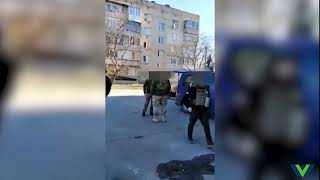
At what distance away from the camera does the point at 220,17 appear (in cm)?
146

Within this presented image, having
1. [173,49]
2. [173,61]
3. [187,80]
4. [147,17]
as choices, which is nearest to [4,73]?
[187,80]

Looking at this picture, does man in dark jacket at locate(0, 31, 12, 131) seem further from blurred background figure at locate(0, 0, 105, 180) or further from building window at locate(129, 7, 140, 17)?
building window at locate(129, 7, 140, 17)

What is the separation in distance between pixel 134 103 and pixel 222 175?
7611 mm

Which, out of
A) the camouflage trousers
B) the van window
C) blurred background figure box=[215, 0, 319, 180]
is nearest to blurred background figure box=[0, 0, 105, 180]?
blurred background figure box=[215, 0, 319, 180]

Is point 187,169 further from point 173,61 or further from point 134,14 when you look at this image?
point 134,14

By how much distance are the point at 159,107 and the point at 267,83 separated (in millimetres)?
5132

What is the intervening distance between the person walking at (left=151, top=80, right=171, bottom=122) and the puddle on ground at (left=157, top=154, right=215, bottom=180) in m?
2.61

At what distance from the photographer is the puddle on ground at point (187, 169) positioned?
307 centimetres

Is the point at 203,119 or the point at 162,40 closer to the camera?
the point at 203,119

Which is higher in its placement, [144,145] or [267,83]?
[267,83]

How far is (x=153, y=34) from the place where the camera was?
870 inches

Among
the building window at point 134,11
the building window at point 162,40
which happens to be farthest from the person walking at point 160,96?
the building window at point 134,11

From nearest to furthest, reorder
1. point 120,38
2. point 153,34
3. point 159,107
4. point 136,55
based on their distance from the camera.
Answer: point 159,107 → point 120,38 → point 153,34 → point 136,55

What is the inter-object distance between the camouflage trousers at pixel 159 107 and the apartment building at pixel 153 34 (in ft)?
32.2
